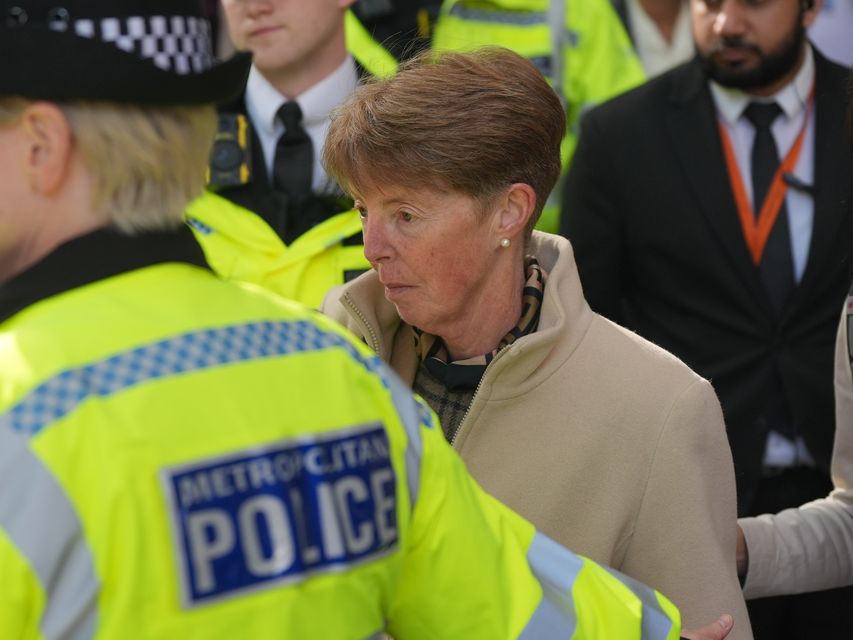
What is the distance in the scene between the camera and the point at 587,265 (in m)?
4.16

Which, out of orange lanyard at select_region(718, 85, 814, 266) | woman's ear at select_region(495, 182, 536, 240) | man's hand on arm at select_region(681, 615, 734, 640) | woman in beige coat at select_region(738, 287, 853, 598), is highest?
woman's ear at select_region(495, 182, 536, 240)

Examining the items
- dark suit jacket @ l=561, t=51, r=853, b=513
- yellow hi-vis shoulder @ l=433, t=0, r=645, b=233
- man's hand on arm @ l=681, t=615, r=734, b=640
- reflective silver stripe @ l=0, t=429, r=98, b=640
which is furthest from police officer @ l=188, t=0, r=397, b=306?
reflective silver stripe @ l=0, t=429, r=98, b=640

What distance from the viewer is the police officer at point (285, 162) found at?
12.1 ft

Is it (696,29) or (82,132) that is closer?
(82,132)

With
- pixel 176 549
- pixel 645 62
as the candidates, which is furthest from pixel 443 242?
pixel 645 62

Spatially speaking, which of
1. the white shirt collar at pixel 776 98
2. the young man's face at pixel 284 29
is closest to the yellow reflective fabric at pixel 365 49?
the young man's face at pixel 284 29

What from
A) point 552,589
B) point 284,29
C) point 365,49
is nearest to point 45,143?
point 552,589

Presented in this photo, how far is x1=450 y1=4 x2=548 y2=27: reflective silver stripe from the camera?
455 cm

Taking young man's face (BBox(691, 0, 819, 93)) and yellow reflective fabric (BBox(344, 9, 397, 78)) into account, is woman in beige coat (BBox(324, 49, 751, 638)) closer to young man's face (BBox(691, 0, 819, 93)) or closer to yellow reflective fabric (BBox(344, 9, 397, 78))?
yellow reflective fabric (BBox(344, 9, 397, 78))

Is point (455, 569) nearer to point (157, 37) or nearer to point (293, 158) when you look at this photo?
point (157, 37)

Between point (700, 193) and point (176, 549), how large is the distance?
2.84 metres

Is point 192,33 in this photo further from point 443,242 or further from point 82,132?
point 443,242

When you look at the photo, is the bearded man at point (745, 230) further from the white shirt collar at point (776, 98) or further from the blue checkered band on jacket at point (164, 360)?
the blue checkered band on jacket at point (164, 360)

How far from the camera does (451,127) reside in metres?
2.62
